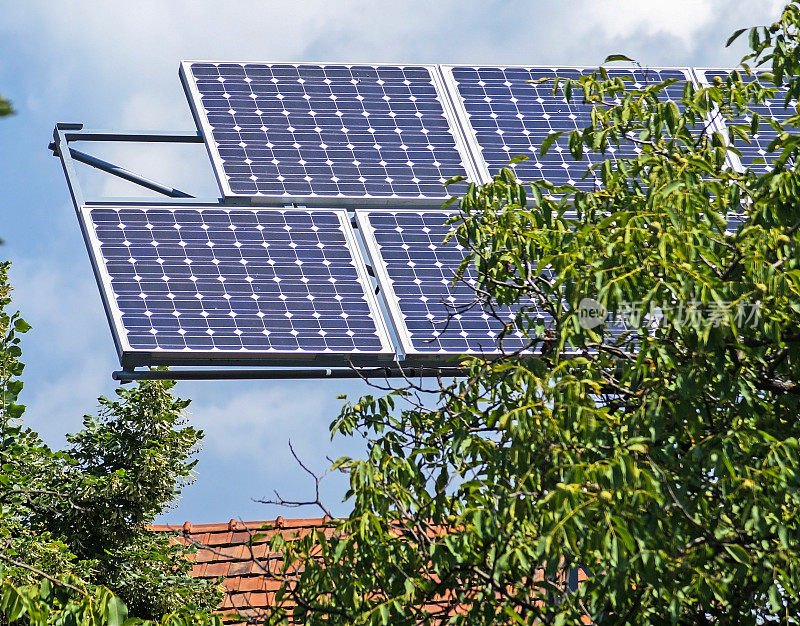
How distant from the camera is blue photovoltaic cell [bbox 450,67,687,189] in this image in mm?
12887

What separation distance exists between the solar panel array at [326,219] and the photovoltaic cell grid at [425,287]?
2 cm

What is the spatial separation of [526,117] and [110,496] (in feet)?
22.3

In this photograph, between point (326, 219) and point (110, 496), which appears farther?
point (326, 219)

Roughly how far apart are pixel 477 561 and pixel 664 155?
2.60 metres

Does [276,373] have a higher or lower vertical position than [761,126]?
lower

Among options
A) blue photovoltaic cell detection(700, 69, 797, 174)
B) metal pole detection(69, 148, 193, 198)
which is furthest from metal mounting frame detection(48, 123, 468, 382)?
blue photovoltaic cell detection(700, 69, 797, 174)

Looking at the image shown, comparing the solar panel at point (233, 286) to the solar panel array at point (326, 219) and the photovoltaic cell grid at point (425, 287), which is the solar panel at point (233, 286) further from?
the photovoltaic cell grid at point (425, 287)

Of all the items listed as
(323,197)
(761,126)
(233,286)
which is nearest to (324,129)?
(323,197)

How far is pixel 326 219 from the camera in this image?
468 inches

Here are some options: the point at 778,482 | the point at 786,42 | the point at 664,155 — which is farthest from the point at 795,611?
the point at 786,42

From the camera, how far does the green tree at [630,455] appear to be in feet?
17.3

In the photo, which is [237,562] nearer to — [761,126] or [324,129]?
[324,129]

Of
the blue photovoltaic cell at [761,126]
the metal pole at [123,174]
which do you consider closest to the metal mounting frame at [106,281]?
the metal pole at [123,174]

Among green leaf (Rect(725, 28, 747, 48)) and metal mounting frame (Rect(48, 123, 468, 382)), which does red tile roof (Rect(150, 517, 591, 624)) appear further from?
green leaf (Rect(725, 28, 747, 48))
